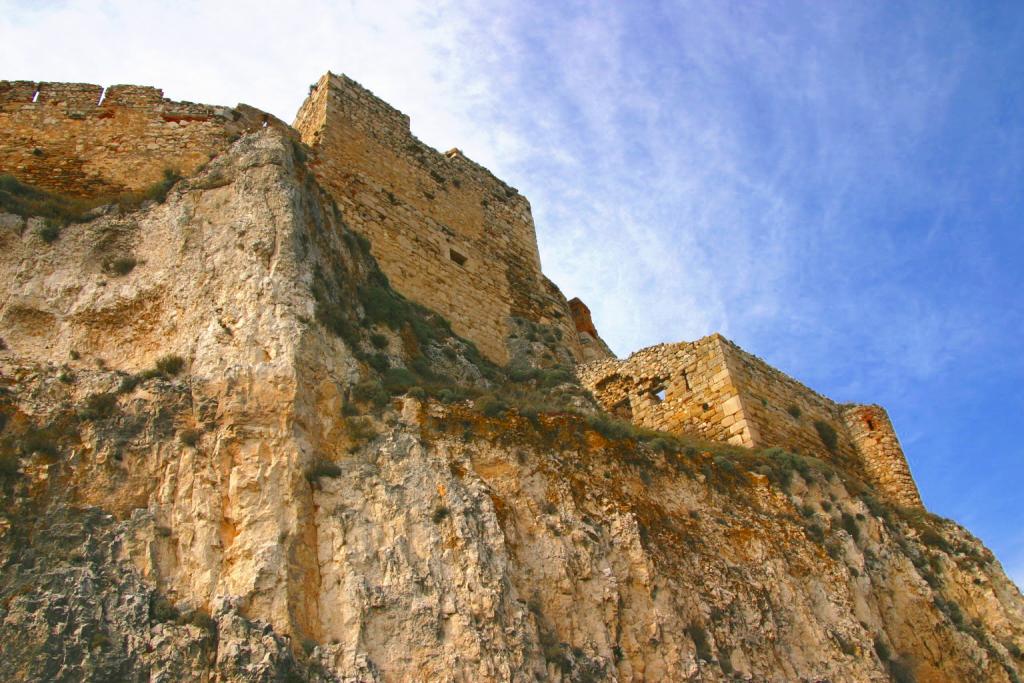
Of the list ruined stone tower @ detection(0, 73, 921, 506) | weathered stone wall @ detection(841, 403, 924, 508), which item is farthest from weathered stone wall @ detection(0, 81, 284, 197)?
weathered stone wall @ detection(841, 403, 924, 508)

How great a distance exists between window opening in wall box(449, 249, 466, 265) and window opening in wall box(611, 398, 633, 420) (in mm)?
4063

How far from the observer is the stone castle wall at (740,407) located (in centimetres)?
1617

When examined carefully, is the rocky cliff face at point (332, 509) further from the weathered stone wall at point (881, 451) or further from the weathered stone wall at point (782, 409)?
the weathered stone wall at point (881, 451)

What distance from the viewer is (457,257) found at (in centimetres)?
1878

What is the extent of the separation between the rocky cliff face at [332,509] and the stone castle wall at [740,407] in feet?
6.52

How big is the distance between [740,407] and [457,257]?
20.2 feet

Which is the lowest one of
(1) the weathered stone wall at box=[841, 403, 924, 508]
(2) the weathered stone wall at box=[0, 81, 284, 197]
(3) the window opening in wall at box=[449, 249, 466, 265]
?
(1) the weathered stone wall at box=[841, 403, 924, 508]

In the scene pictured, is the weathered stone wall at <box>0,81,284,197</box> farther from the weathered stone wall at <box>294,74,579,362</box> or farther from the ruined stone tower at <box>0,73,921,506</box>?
the weathered stone wall at <box>294,74,579,362</box>

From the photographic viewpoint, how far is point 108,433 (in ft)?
30.9

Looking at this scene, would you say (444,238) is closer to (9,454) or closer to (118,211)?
(118,211)

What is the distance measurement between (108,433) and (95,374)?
1002mm

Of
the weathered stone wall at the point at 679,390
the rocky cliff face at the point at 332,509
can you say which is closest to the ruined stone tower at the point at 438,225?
the weathered stone wall at the point at 679,390

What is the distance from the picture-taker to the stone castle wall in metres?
16.2

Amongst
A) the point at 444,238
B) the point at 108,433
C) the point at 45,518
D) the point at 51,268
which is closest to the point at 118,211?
the point at 51,268
